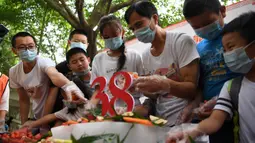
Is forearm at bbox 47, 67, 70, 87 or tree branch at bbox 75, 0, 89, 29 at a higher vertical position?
tree branch at bbox 75, 0, 89, 29

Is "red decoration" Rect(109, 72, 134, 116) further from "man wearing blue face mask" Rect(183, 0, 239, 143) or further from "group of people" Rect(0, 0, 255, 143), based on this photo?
"man wearing blue face mask" Rect(183, 0, 239, 143)

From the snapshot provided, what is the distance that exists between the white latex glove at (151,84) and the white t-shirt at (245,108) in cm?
35

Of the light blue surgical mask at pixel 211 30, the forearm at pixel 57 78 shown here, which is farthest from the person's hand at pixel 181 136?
the forearm at pixel 57 78

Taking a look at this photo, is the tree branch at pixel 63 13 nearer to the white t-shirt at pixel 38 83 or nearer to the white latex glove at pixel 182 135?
the white t-shirt at pixel 38 83

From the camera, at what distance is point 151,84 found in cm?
201

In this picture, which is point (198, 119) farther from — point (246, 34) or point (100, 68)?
point (100, 68)

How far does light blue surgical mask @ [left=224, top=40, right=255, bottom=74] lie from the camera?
189 cm

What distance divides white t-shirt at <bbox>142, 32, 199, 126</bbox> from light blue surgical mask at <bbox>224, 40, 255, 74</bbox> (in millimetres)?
325

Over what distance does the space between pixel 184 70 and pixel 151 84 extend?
1.11 ft

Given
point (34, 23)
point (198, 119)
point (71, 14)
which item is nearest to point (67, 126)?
point (198, 119)

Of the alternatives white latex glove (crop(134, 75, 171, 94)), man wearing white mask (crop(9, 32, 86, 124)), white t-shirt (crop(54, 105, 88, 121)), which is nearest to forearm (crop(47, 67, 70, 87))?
man wearing white mask (crop(9, 32, 86, 124))

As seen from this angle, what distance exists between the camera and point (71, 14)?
685 cm

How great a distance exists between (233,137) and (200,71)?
544mm

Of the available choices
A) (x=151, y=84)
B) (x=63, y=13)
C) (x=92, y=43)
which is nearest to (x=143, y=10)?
(x=151, y=84)
